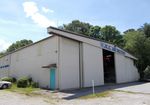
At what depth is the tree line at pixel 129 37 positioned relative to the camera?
3406 centimetres

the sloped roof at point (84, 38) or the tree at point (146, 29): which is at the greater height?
the tree at point (146, 29)

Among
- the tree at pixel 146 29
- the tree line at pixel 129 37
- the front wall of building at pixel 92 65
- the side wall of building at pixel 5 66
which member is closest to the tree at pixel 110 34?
the tree line at pixel 129 37

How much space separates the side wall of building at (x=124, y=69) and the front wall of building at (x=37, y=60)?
9347 millimetres

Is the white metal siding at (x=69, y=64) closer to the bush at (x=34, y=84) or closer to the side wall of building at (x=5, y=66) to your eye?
the bush at (x=34, y=84)

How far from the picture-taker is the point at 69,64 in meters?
20.4

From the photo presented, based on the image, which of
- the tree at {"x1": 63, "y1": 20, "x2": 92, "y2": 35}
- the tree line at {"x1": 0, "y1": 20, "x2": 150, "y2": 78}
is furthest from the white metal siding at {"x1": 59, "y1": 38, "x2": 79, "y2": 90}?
the tree at {"x1": 63, "y1": 20, "x2": 92, "y2": 35}

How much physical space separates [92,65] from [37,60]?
6.26m

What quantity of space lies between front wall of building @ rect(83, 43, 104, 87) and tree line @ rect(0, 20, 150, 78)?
12268mm

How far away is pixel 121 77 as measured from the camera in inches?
1059

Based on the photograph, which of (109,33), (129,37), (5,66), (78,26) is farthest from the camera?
Result: (78,26)

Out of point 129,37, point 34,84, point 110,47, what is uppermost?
point 129,37

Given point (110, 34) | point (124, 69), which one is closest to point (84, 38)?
point (124, 69)

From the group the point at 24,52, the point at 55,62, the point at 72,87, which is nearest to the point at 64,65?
the point at 55,62

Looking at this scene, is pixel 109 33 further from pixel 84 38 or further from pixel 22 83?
pixel 22 83
